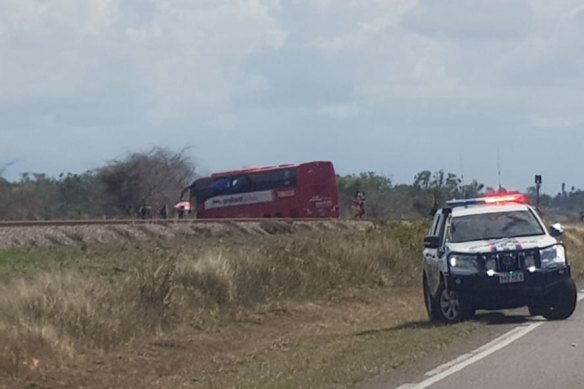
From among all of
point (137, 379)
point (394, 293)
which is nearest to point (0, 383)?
point (137, 379)

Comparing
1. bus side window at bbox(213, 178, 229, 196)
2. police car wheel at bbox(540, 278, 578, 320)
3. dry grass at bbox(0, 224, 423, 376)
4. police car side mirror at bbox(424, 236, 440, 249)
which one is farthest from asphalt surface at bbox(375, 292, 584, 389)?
bus side window at bbox(213, 178, 229, 196)

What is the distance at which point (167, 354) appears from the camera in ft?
66.0

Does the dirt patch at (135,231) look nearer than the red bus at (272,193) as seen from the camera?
Yes

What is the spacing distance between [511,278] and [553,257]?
0.78m

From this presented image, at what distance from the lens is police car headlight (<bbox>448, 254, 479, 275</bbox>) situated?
754 inches

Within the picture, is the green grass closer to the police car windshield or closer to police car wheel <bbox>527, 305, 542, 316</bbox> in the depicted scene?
police car wheel <bbox>527, 305, 542, 316</bbox>

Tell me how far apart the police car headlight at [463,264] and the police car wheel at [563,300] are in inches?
49.1

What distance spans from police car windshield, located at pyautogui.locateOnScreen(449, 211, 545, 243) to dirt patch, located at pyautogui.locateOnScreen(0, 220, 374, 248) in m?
16.2

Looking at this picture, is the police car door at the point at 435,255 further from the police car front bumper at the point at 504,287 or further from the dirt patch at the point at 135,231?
the dirt patch at the point at 135,231

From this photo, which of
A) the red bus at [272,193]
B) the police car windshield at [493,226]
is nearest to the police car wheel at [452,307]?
the police car windshield at [493,226]

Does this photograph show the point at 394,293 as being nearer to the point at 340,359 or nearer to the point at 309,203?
the point at 340,359

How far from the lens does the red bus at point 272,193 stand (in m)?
62.9

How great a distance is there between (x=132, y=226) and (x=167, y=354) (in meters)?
20.3

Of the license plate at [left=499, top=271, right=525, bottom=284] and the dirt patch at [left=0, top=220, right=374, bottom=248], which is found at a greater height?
the dirt patch at [left=0, top=220, right=374, bottom=248]
